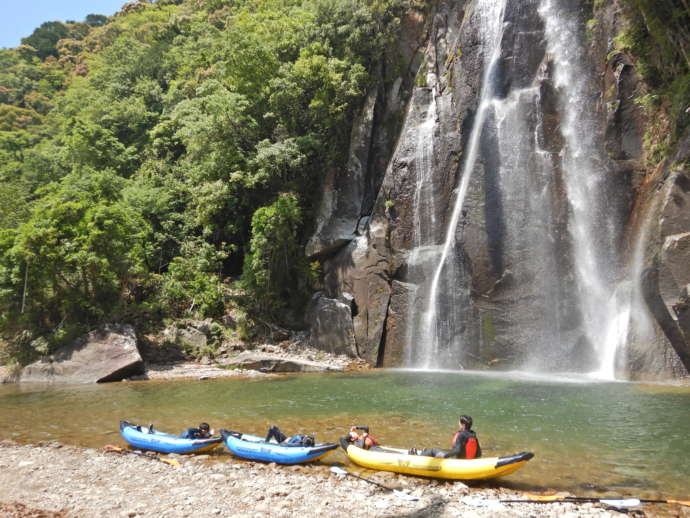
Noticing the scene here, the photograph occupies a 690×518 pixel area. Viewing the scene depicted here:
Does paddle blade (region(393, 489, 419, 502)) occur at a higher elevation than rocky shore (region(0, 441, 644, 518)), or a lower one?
higher

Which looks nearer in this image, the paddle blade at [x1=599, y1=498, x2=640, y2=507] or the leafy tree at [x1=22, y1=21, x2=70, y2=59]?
the paddle blade at [x1=599, y1=498, x2=640, y2=507]

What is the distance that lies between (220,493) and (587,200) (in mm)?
16380

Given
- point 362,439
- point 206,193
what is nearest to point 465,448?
point 362,439

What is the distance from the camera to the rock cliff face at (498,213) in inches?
597

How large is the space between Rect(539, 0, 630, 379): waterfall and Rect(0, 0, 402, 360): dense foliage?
934 centimetres

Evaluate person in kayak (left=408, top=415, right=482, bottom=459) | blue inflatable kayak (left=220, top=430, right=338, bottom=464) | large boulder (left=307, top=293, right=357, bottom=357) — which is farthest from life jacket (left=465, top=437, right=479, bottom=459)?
large boulder (left=307, top=293, right=357, bottom=357)

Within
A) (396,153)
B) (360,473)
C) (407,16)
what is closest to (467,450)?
(360,473)

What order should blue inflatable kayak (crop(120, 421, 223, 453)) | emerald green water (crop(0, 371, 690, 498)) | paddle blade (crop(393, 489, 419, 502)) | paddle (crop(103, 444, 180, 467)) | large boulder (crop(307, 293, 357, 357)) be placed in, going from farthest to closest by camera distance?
1. large boulder (crop(307, 293, 357, 357))
2. blue inflatable kayak (crop(120, 421, 223, 453))
3. paddle (crop(103, 444, 180, 467))
4. emerald green water (crop(0, 371, 690, 498))
5. paddle blade (crop(393, 489, 419, 502))

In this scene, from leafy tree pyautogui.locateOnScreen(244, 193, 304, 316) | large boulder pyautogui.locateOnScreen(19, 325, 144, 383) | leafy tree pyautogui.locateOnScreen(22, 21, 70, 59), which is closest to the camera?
large boulder pyautogui.locateOnScreen(19, 325, 144, 383)

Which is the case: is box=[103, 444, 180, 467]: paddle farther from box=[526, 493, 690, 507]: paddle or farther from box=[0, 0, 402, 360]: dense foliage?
box=[0, 0, 402, 360]: dense foliage

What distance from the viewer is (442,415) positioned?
10.9 m

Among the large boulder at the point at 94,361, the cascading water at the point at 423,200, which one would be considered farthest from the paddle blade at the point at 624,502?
the large boulder at the point at 94,361

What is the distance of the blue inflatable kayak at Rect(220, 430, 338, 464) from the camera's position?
25.6 ft

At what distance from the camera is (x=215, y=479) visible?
7.20 metres
